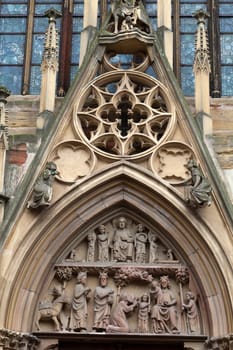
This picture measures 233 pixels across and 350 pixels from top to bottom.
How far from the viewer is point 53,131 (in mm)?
10594

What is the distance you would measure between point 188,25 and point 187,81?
1.10m

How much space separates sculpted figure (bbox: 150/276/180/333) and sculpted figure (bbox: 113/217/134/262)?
516 millimetres

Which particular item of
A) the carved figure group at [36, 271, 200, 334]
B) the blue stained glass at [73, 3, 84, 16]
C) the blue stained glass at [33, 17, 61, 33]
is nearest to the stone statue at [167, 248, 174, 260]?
the carved figure group at [36, 271, 200, 334]

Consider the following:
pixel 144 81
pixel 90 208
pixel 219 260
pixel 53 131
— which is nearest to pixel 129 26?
pixel 144 81

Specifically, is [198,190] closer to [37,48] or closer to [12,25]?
[37,48]

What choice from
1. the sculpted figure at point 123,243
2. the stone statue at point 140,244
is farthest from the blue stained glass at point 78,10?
the stone statue at point 140,244

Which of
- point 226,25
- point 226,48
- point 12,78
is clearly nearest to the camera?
point 12,78

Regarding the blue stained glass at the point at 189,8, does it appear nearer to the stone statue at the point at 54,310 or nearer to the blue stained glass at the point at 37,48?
the blue stained glass at the point at 37,48

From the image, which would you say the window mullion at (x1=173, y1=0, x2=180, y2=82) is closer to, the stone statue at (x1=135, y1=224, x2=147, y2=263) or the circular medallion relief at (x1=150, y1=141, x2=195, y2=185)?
the circular medallion relief at (x1=150, y1=141, x2=195, y2=185)

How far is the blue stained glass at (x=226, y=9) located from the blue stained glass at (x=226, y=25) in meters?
0.09

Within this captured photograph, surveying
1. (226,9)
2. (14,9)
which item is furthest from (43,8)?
(226,9)

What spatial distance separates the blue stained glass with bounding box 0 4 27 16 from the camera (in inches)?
508

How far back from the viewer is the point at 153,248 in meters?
10.5

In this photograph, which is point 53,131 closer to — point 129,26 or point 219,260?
point 129,26
